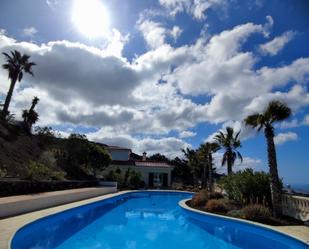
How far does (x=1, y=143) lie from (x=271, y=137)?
852 inches

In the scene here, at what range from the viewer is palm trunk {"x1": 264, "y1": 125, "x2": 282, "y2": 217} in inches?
535

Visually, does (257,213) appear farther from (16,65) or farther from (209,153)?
(16,65)

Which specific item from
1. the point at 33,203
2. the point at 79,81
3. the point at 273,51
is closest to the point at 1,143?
the point at 79,81

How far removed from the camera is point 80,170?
32938 mm

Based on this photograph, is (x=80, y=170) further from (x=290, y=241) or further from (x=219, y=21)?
(x=290, y=241)

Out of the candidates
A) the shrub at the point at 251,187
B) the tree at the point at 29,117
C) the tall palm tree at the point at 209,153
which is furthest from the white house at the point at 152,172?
the shrub at the point at 251,187

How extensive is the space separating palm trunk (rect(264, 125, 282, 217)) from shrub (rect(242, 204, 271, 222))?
50 centimetres

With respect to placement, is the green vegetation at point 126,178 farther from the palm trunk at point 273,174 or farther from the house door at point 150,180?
the palm trunk at point 273,174

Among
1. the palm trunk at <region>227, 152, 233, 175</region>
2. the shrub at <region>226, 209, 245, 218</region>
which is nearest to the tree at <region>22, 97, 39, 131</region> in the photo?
the palm trunk at <region>227, 152, 233, 175</region>

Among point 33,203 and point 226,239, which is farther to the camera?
point 33,203

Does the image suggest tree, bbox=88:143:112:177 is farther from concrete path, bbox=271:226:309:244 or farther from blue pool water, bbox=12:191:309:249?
concrete path, bbox=271:226:309:244

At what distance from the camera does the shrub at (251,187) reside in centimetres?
1571

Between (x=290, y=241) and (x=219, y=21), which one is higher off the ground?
(x=219, y=21)

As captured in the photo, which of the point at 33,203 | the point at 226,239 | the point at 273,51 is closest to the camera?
the point at 226,239
